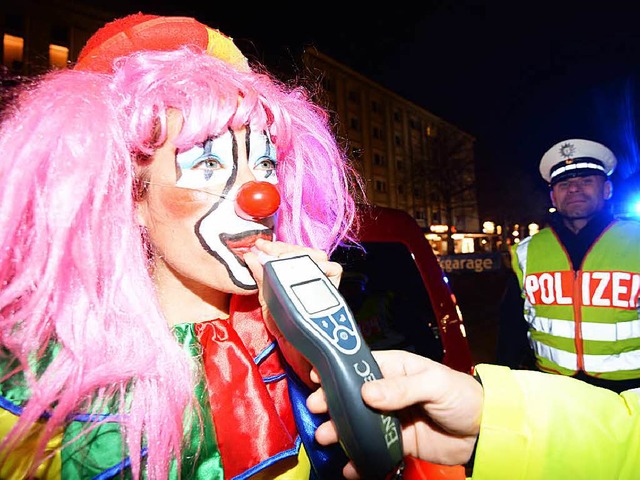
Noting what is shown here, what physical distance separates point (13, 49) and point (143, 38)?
22517 mm

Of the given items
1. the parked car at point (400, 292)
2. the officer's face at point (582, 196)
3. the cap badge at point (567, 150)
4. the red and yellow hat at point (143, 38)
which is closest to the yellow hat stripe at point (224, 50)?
the red and yellow hat at point (143, 38)

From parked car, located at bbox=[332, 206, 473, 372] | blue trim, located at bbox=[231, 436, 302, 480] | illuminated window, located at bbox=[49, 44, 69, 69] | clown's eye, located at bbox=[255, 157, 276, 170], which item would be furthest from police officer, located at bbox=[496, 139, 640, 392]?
illuminated window, located at bbox=[49, 44, 69, 69]

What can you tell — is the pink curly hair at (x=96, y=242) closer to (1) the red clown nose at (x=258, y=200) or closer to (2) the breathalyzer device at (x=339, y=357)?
(1) the red clown nose at (x=258, y=200)

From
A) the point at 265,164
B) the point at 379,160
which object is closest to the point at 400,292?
the point at 265,164

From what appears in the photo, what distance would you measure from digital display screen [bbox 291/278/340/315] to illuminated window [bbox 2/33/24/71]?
22.3 metres

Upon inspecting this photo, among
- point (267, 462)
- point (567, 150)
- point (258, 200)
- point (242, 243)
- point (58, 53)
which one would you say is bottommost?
point (267, 462)

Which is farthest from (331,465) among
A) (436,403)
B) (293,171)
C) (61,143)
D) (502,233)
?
(502,233)

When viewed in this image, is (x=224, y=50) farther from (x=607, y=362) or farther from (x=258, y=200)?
(x=607, y=362)

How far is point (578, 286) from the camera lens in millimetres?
2529

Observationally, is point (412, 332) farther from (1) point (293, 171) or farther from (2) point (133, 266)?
(2) point (133, 266)

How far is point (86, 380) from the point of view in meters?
0.94

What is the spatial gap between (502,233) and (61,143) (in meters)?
43.0

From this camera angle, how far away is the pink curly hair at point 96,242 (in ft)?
3.15

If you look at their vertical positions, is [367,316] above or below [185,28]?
below
